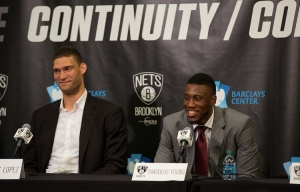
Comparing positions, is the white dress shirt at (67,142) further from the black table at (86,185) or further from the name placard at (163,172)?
the name placard at (163,172)

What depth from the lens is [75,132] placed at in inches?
178

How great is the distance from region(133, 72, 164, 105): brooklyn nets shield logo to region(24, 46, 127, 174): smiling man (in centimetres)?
80

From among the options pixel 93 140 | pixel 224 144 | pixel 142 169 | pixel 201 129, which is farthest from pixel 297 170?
pixel 93 140

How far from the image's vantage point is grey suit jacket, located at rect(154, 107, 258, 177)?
409 centimetres

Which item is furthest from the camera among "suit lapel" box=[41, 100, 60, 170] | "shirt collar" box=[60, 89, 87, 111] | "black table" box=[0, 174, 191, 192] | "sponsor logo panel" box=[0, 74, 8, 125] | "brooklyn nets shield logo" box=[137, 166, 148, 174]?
"sponsor logo panel" box=[0, 74, 8, 125]

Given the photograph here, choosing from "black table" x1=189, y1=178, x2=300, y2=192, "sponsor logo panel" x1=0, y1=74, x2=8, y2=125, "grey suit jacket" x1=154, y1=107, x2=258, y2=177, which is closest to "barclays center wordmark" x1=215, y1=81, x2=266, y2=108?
"grey suit jacket" x1=154, y1=107, x2=258, y2=177

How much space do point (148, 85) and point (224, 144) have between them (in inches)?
55.0

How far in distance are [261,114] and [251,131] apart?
859 mm

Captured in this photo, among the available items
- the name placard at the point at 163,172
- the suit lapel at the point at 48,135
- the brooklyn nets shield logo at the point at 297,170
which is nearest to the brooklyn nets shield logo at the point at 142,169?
the name placard at the point at 163,172

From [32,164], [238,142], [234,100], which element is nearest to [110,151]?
[32,164]

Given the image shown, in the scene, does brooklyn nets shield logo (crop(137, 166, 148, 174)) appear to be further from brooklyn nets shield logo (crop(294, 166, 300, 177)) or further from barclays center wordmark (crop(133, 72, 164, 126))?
barclays center wordmark (crop(133, 72, 164, 126))

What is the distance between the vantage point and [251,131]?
4242 mm

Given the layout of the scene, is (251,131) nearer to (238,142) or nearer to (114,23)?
(238,142)

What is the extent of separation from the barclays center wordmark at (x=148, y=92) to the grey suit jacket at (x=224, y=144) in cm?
94
